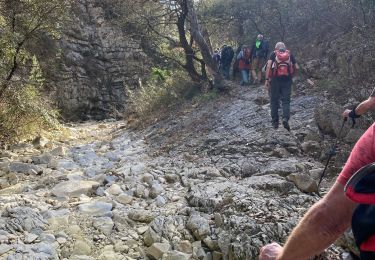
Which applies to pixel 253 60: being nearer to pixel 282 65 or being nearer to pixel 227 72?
pixel 227 72

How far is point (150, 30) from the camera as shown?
13180 millimetres

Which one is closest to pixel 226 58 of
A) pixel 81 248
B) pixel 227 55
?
pixel 227 55

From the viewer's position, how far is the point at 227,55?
45.4 feet

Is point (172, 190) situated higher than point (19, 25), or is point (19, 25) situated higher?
point (19, 25)

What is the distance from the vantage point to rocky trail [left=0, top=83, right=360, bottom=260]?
3.93 metres

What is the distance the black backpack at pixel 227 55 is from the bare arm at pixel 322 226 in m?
12.9

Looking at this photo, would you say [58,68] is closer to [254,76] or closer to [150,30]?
[150,30]

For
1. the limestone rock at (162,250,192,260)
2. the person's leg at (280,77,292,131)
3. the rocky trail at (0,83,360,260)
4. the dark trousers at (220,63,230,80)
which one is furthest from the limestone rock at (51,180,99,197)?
the dark trousers at (220,63,230,80)

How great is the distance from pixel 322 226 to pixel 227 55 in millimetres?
12969

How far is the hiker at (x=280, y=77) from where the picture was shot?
744cm

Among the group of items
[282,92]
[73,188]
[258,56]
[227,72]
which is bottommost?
[73,188]

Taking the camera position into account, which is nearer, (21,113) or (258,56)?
(21,113)

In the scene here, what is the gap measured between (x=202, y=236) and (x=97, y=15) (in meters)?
17.6

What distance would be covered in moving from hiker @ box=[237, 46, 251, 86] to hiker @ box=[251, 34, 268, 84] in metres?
0.18
